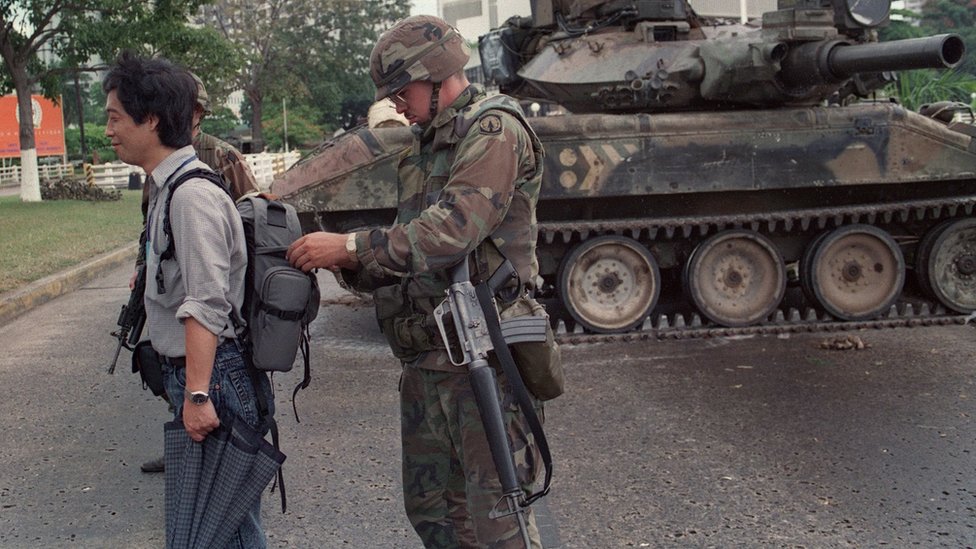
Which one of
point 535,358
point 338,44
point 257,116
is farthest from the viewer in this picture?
point 338,44

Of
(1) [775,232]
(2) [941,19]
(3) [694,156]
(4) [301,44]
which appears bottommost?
(1) [775,232]

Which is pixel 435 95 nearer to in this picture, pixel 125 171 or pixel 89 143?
pixel 125 171

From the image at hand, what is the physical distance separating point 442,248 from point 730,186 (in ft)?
19.2

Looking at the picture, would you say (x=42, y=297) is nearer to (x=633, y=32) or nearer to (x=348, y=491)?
(x=633, y=32)

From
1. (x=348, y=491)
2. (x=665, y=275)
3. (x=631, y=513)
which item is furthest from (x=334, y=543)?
(x=665, y=275)

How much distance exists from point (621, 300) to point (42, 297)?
5896 mm

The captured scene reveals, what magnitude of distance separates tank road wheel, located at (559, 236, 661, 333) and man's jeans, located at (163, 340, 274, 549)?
18.1 ft

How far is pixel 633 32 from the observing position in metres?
9.56

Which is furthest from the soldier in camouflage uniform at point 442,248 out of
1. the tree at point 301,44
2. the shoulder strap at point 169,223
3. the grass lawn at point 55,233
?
the tree at point 301,44

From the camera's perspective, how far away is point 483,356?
11.0 feet

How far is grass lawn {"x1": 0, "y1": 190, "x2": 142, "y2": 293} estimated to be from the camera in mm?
12953

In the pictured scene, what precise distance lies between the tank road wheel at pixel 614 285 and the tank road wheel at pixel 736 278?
0.32 metres

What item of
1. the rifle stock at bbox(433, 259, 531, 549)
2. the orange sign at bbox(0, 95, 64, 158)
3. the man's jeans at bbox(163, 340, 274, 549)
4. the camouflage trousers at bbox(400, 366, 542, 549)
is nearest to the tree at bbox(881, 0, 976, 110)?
the camouflage trousers at bbox(400, 366, 542, 549)

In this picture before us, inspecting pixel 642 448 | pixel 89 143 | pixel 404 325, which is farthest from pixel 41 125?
pixel 404 325
